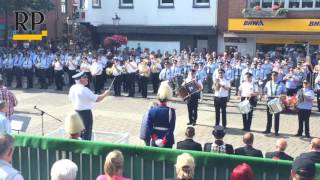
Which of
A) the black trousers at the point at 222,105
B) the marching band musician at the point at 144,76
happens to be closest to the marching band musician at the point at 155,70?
the marching band musician at the point at 144,76

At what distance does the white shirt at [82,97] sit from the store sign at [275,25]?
20207 millimetres

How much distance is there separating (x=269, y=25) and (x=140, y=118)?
49.0 feet

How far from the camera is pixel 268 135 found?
563 inches

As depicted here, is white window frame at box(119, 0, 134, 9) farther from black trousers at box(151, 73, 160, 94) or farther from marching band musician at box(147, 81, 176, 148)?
marching band musician at box(147, 81, 176, 148)

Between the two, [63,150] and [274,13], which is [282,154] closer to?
[63,150]

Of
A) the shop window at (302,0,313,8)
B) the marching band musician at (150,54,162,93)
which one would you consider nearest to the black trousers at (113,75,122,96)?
the marching band musician at (150,54,162,93)

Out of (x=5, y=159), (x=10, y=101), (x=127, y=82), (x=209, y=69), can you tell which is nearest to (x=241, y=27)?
(x=209, y=69)

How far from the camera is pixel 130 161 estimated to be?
23.5 ft

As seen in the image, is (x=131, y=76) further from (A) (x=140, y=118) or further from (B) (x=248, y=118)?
(B) (x=248, y=118)

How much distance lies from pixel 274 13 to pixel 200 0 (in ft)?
17.0

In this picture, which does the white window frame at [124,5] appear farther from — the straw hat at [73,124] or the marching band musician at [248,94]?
the straw hat at [73,124]

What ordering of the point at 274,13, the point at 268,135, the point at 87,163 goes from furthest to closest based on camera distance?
the point at 274,13 < the point at 268,135 < the point at 87,163

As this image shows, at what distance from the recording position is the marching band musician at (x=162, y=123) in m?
8.86

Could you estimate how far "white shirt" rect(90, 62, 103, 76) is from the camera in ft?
71.2
